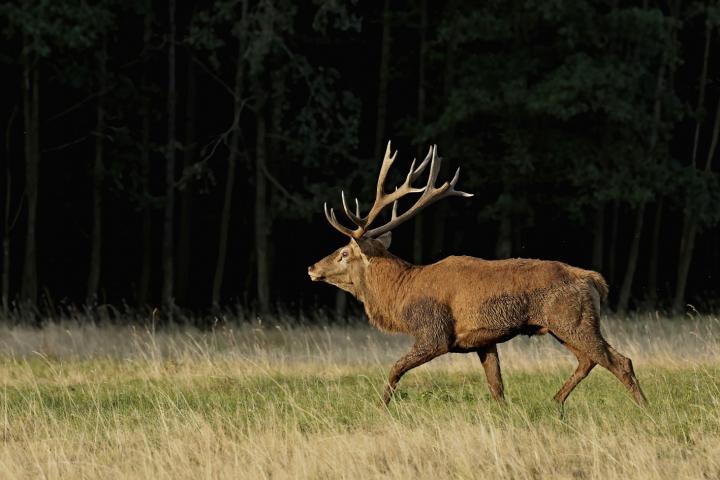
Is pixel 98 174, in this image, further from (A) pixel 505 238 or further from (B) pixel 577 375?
(B) pixel 577 375

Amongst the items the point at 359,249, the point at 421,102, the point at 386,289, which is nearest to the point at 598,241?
the point at 421,102

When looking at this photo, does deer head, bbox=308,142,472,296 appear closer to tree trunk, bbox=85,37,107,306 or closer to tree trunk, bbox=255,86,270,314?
tree trunk, bbox=255,86,270,314

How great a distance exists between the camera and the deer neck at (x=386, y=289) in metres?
9.86

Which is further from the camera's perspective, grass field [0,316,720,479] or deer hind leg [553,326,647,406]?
deer hind leg [553,326,647,406]

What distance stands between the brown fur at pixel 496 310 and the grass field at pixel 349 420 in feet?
1.06

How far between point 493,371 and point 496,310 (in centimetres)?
65

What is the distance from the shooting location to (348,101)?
2212 centimetres

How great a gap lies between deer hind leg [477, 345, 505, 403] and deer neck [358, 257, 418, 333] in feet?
2.31

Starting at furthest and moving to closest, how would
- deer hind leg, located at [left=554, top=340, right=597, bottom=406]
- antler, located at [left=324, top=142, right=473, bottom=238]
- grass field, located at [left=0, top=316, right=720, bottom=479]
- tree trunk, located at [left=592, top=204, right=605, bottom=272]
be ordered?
tree trunk, located at [left=592, top=204, right=605, bottom=272] < antler, located at [left=324, top=142, right=473, bottom=238] < deer hind leg, located at [left=554, top=340, right=597, bottom=406] < grass field, located at [left=0, top=316, right=720, bottom=479]

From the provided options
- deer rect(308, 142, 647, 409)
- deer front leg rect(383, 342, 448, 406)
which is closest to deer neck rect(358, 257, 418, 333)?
deer rect(308, 142, 647, 409)

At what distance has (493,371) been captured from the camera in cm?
962

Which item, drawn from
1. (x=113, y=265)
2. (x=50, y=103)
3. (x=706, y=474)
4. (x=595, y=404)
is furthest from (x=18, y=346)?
(x=113, y=265)

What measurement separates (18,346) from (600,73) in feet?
36.2

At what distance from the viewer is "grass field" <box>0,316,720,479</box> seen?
6.97 metres
